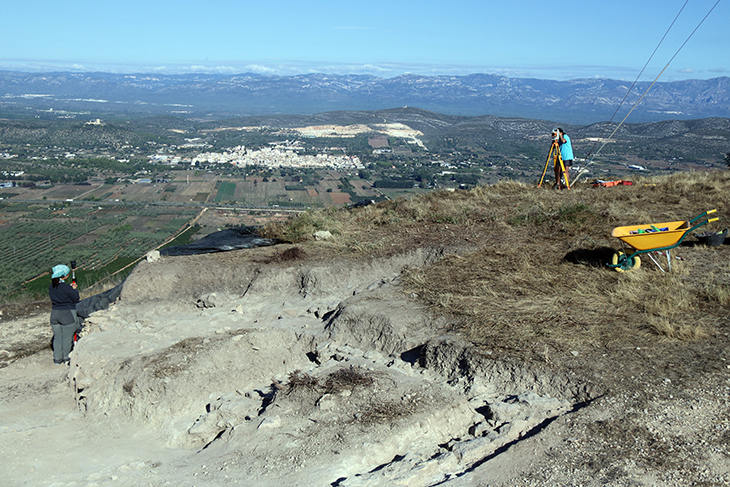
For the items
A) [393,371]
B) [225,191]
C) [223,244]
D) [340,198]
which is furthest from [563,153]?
[225,191]

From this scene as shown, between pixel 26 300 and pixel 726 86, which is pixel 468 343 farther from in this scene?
pixel 726 86

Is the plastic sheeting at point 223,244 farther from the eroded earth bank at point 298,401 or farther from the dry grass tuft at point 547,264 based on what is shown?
the eroded earth bank at point 298,401

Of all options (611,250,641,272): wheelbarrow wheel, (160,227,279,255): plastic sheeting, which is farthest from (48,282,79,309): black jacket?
(611,250,641,272): wheelbarrow wheel

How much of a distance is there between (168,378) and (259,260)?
10.9 feet

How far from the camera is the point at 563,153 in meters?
11.7

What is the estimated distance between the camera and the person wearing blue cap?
7074 millimetres

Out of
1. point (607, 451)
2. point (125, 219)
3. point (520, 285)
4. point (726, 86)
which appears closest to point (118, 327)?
point (520, 285)

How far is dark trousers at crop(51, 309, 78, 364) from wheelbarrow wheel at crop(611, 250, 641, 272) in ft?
26.8

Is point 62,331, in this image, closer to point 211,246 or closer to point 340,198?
point 211,246

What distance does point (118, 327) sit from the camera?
22.8 ft

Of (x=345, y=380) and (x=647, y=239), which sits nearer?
(x=345, y=380)

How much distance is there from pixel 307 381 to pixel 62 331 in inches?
180

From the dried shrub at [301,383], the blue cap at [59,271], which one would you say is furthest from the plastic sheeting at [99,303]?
the dried shrub at [301,383]

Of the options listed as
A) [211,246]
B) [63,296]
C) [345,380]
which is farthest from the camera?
[211,246]
